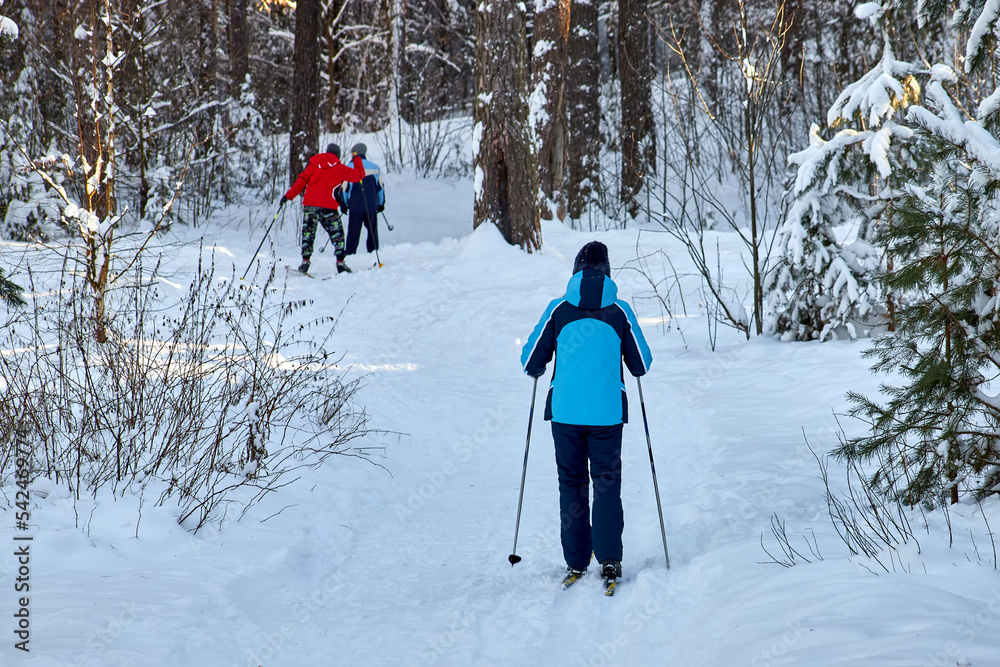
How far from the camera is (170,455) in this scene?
14.6ft

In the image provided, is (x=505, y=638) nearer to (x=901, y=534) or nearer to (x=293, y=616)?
(x=293, y=616)

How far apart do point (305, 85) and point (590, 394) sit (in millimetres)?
14154

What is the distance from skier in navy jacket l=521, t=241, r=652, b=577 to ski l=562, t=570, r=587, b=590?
0.03 m

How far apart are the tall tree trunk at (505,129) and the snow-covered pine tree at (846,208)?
4.84 metres

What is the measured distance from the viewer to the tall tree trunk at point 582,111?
54.2 ft

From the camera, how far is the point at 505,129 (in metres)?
11.3

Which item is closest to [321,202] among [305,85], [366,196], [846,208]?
[366,196]

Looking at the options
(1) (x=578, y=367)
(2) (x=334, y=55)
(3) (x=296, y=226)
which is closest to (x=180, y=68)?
(3) (x=296, y=226)

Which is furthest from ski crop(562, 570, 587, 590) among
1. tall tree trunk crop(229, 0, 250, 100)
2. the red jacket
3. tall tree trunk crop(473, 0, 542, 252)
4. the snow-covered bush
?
tall tree trunk crop(229, 0, 250, 100)

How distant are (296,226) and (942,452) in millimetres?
13819

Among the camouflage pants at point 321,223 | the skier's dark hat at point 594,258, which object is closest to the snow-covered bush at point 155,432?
the skier's dark hat at point 594,258

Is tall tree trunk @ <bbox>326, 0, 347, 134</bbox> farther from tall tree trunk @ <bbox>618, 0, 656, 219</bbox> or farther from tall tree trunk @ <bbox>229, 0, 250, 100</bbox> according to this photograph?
tall tree trunk @ <bbox>618, 0, 656, 219</bbox>

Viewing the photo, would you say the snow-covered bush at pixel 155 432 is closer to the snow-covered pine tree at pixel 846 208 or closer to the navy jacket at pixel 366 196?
the snow-covered pine tree at pixel 846 208

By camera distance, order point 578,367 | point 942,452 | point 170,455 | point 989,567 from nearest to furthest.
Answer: point 989,567 < point 942,452 < point 578,367 < point 170,455
